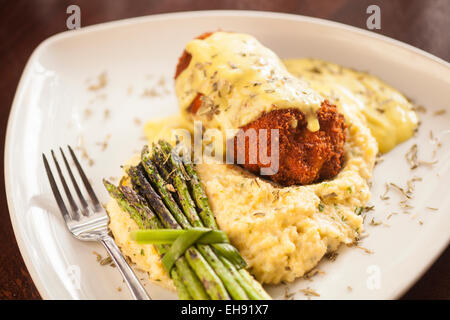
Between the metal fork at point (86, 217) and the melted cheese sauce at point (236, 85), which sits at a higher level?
the melted cheese sauce at point (236, 85)

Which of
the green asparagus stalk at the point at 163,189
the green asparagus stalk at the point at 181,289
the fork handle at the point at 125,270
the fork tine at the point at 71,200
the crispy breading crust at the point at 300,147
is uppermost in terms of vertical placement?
the crispy breading crust at the point at 300,147

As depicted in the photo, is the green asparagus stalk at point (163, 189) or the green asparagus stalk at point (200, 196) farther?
the green asparagus stalk at point (163, 189)

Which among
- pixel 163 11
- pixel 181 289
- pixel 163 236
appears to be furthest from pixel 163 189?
pixel 163 11

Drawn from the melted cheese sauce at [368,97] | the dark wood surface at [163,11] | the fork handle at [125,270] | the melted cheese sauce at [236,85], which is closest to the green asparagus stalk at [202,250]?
the fork handle at [125,270]

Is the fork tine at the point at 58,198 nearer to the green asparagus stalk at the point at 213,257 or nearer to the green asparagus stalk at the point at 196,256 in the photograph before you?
the green asparagus stalk at the point at 196,256

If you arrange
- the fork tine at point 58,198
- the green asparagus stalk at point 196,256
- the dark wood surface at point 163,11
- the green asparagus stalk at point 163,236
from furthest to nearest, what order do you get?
the dark wood surface at point 163,11, the fork tine at point 58,198, the green asparagus stalk at point 163,236, the green asparagus stalk at point 196,256

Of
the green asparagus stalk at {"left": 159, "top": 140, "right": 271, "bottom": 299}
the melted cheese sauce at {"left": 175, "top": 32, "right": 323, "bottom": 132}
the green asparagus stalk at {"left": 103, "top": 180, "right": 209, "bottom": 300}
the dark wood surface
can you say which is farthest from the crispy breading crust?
the dark wood surface
